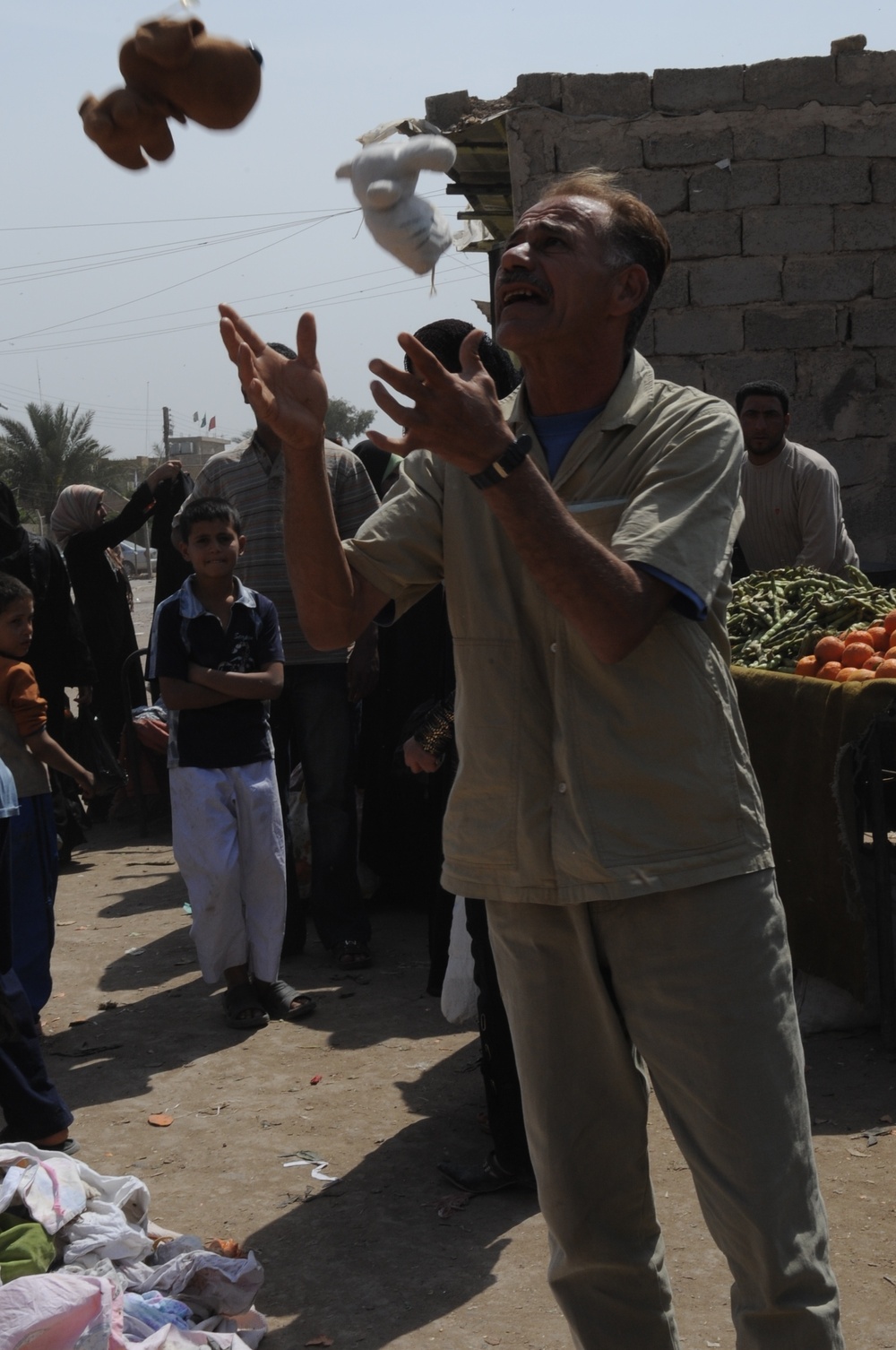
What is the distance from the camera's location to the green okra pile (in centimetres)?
565

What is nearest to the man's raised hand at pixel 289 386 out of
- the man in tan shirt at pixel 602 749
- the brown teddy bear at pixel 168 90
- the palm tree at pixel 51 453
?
the man in tan shirt at pixel 602 749

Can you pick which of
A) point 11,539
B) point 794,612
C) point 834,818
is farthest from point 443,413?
point 11,539

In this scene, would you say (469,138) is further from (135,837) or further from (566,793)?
(566,793)

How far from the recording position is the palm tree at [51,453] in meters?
46.2

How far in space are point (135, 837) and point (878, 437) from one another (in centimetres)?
521

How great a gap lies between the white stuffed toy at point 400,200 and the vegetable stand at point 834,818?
100 inches

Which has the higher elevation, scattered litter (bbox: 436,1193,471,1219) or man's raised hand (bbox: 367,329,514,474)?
man's raised hand (bbox: 367,329,514,474)

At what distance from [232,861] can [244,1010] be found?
56 centimetres

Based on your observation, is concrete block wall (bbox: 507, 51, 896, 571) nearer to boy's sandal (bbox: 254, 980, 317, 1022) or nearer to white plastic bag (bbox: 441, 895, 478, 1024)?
boy's sandal (bbox: 254, 980, 317, 1022)

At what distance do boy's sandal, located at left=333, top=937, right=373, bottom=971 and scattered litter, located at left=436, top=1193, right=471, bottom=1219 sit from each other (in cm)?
207

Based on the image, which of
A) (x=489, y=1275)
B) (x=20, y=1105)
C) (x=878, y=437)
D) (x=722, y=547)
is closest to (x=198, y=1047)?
(x=20, y=1105)

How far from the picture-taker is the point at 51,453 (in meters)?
46.4

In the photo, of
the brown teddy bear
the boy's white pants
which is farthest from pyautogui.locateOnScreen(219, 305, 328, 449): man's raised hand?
the boy's white pants

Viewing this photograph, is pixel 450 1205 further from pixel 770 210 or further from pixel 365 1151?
pixel 770 210
